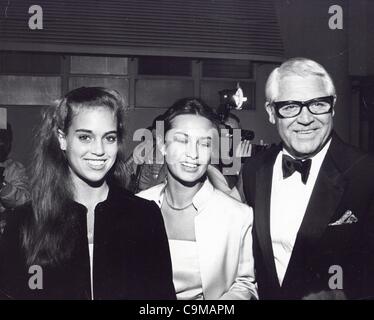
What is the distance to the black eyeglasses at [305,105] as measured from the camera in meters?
1.69

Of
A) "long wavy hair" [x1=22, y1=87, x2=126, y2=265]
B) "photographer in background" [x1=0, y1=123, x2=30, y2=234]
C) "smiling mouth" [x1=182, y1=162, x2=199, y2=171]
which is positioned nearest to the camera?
"long wavy hair" [x1=22, y1=87, x2=126, y2=265]

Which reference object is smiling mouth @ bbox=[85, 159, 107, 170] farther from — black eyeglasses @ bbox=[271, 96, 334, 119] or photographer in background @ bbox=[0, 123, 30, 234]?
black eyeglasses @ bbox=[271, 96, 334, 119]

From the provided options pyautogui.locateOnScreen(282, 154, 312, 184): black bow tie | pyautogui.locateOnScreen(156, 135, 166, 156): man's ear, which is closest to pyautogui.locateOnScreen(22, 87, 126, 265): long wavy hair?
pyautogui.locateOnScreen(156, 135, 166, 156): man's ear

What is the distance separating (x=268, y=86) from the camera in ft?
5.78

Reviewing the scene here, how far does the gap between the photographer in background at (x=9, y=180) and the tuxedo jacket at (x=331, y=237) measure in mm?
1114

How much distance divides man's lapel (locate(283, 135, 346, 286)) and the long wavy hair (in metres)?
0.87

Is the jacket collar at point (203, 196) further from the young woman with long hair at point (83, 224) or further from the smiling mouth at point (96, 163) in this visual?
the smiling mouth at point (96, 163)

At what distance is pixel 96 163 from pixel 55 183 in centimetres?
21

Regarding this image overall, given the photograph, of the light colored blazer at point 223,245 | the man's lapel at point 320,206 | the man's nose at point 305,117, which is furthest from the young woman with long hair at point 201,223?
the man's nose at point 305,117

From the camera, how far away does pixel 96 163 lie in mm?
1646

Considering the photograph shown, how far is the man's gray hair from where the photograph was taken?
1708 mm
